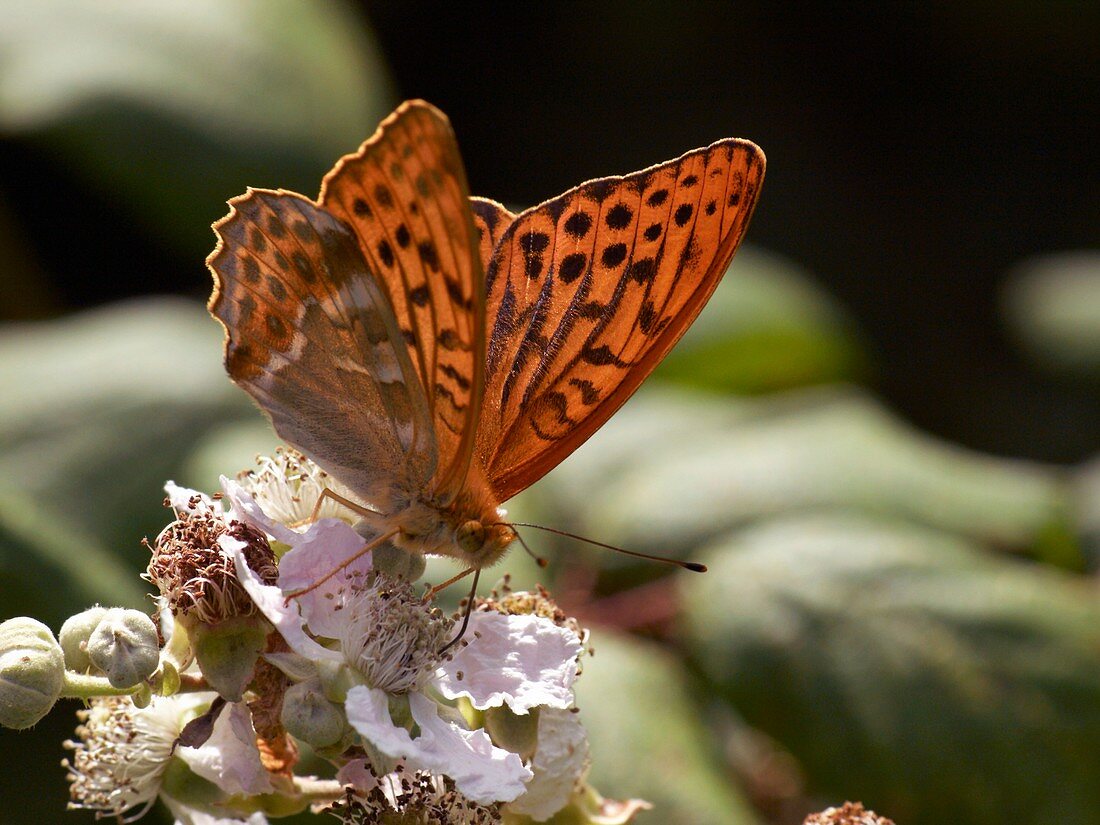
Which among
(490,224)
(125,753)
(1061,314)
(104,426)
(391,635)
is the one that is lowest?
(1061,314)

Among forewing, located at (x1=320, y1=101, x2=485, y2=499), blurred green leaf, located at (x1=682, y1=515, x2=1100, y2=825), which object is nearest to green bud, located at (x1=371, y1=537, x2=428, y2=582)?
forewing, located at (x1=320, y1=101, x2=485, y2=499)

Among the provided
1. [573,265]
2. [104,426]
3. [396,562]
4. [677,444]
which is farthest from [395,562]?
[677,444]

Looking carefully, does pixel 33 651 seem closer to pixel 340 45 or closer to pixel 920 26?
pixel 340 45

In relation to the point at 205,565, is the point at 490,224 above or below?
above

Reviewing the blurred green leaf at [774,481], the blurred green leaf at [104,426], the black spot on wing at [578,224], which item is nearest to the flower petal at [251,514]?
the black spot on wing at [578,224]

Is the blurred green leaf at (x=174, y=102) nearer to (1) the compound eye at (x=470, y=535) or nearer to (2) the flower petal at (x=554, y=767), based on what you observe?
(1) the compound eye at (x=470, y=535)

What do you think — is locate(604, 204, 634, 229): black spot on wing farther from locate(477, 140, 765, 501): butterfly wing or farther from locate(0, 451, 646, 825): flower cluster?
locate(0, 451, 646, 825): flower cluster

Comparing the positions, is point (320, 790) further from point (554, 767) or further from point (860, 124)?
point (860, 124)
